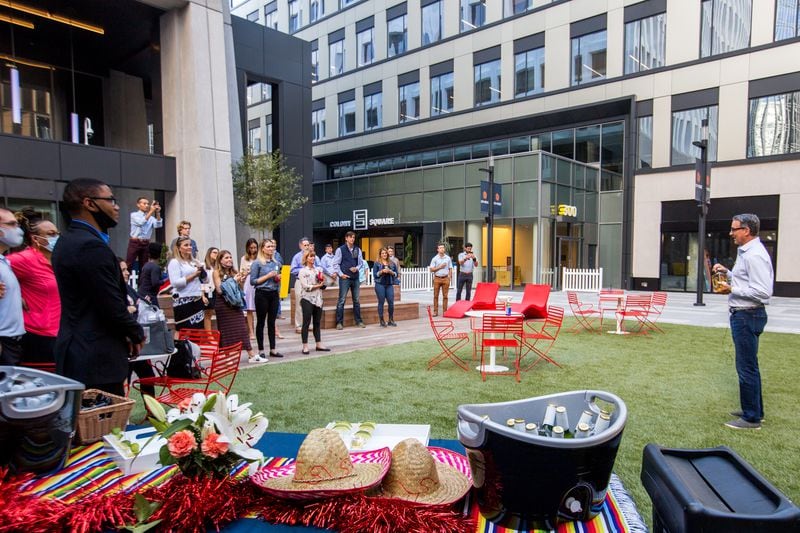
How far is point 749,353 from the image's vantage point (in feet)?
14.6

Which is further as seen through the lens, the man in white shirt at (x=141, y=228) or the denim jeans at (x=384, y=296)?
A: the denim jeans at (x=384, y=296)

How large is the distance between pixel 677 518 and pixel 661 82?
24019 mm

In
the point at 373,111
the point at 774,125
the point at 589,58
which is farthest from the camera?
the point at 373,111

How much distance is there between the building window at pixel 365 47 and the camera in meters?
31.7

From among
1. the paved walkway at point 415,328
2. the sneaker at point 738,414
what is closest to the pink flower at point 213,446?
the sneaker at point 738,414

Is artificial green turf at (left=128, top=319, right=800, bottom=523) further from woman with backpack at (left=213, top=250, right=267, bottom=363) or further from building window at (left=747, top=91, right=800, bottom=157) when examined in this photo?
building window at (left=747, top=91, right=800, bottom=157)

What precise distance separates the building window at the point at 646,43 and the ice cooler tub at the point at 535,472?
24220 millimetres

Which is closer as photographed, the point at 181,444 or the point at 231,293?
the point at 181,444

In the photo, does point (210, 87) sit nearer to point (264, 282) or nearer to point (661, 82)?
point (264, 282)

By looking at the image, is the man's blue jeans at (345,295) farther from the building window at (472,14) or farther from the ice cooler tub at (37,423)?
the building window at (472,14)

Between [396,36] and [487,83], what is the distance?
767cm

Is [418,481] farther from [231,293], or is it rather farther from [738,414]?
[231,293]

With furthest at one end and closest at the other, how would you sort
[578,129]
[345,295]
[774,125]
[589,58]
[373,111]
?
[373,111]
[578,129]
[589,58]
[774,125]
[345,295]

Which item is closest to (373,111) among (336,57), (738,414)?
(336,57)
